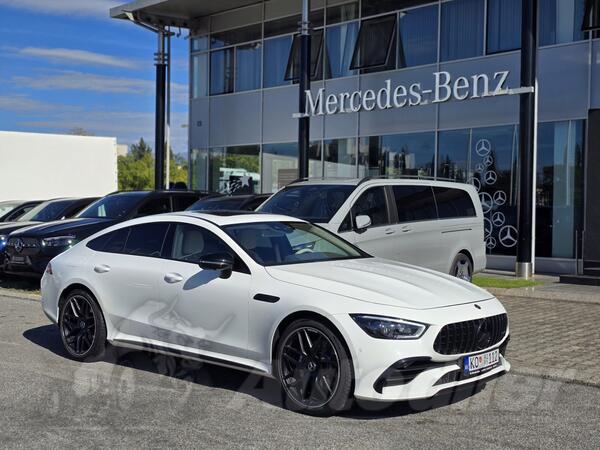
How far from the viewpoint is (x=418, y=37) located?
19.4 metres

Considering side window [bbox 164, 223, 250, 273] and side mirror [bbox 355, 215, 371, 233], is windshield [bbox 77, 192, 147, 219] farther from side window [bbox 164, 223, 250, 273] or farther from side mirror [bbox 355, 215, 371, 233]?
side window [bbox 164, 223, 250, 273]

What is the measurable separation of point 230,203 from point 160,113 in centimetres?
1314

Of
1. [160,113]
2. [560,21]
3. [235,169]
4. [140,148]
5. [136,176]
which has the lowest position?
[235,169]

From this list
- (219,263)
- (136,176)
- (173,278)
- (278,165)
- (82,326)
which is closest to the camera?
(219,263)

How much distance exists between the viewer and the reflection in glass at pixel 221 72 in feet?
81.5

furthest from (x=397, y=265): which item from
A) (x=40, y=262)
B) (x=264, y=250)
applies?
(x=40, y=262)

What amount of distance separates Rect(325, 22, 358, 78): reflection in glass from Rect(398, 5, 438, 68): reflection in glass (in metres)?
1.74

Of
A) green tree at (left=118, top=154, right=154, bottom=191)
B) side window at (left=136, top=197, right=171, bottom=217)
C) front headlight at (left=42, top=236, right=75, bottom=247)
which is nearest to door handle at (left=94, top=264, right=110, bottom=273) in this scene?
front headlight at (left=42, top=236, right=75, bottom=247)

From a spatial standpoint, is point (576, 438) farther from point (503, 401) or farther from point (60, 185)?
point (60, 185)

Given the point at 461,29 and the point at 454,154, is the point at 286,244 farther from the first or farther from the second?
the point at 461,29

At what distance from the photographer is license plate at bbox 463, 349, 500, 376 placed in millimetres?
5496

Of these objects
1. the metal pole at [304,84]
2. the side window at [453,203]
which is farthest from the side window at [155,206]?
the metal pole at [304,84]

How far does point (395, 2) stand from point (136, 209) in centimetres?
1024

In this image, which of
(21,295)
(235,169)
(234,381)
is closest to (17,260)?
(21,295)
